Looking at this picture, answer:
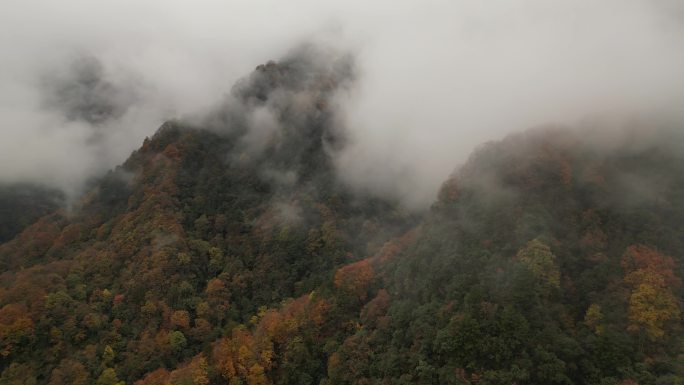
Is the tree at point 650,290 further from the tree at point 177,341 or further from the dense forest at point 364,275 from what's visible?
→ the tree at point 177,341

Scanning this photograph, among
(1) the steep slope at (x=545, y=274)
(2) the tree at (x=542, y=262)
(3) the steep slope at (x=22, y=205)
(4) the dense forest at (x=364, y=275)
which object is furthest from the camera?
(3) the steep slope at (x=22, y=205)

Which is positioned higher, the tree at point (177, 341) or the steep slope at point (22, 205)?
the steep slope at point (22, 205)

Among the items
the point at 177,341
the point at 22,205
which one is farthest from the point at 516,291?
the point at 22,205

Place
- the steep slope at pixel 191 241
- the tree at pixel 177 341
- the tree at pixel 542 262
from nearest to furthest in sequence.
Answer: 1. the tree at pixel 542 262
2. the steep slope at pixel 191 241
3. the tree at pixel 177 341

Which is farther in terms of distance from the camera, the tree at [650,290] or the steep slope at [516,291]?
the steep slope at [516,291]

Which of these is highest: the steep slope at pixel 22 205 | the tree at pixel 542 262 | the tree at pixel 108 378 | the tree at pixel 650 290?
the steep slope at pixel 22 205

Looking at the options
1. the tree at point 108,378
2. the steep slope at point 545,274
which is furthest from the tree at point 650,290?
the tree at point 108,378

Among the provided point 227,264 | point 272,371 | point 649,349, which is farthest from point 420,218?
point 649,349

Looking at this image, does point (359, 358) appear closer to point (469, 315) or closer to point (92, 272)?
point (469, 315)

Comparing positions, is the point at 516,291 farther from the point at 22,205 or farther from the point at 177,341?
the point at 22,205
